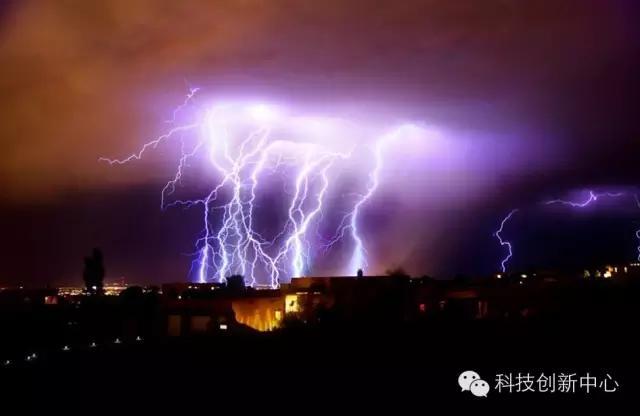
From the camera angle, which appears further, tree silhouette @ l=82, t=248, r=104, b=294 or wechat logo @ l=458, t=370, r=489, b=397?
tree silhouette @ l=82, t=248, r=104, b=294

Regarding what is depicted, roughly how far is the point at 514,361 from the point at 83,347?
36.2ft

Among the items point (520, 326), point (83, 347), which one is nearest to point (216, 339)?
point (83, 347)

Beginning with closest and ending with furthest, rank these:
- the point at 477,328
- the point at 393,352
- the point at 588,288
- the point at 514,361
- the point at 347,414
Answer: the point at 347,414, the point at 514,361, the point at 393,352, the point at 477,328, the point at 588,288

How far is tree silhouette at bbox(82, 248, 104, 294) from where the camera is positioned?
42.3 m

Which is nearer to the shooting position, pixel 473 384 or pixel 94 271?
pixel 473 384

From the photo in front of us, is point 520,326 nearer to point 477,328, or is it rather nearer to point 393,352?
point 477,328

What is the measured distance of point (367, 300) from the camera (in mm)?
19906

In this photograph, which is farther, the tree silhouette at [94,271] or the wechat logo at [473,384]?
the tree silhouette at [94,271]

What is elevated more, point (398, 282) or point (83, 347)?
point (398, 282)

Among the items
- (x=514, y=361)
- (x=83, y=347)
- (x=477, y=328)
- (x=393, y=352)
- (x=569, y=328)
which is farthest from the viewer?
(x=83, y=347)

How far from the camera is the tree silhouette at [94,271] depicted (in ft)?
139

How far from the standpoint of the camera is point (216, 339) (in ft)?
49.0

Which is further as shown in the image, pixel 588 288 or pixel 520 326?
pixel 588 288

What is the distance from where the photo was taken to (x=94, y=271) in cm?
4241
